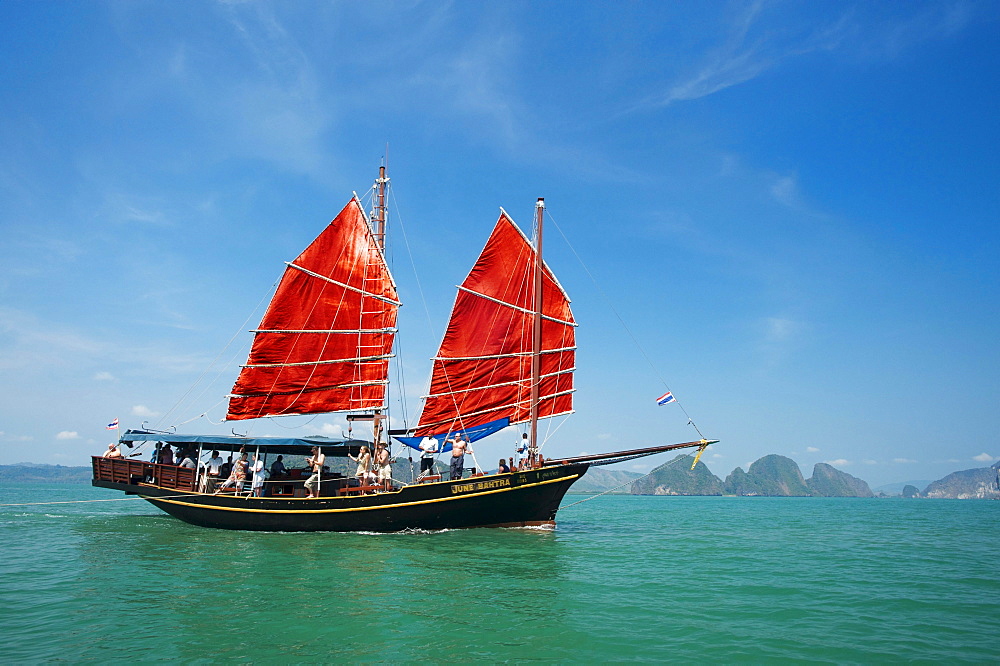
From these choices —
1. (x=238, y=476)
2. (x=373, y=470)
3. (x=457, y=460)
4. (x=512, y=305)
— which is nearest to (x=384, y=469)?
(x=373, y=470)

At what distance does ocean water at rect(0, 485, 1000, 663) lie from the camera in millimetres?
9133

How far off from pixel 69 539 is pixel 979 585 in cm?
2796

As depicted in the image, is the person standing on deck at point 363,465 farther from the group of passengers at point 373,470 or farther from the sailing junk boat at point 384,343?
the sailing junk boat at point 384,343

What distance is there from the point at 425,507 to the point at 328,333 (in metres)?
10.4

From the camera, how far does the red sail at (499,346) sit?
28406mm

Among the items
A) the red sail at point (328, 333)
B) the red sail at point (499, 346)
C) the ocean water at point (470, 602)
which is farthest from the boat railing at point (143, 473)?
the red sail at point (499, 346)

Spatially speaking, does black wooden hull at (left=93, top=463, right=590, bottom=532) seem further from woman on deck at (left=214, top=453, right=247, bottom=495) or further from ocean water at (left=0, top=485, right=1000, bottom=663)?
ocean water at (left=0, top=485, right=1000, bottom=663)

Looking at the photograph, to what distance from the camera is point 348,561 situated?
53.4 feet

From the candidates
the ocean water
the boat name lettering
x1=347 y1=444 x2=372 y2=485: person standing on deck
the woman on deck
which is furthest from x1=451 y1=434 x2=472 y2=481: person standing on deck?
the woman on deck

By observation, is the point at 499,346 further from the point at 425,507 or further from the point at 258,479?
the point at 258,479

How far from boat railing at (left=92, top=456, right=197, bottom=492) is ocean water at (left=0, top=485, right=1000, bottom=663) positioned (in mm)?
4197

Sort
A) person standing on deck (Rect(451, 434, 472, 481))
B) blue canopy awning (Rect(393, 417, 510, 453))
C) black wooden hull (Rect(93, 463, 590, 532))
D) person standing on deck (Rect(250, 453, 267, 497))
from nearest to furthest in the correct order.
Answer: black wooden hull (Rect(93, 463, 590, 532))
person standing on deck (Rect(451, 434, 472, 481))
person standing on deck (Rect(250, 453, 267, 497))
blue canopy awning (Rect(393, 417, 510, 453))

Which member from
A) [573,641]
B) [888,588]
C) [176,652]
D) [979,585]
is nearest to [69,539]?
[176,652]

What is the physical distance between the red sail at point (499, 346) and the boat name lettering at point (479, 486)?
5840 millimetres
